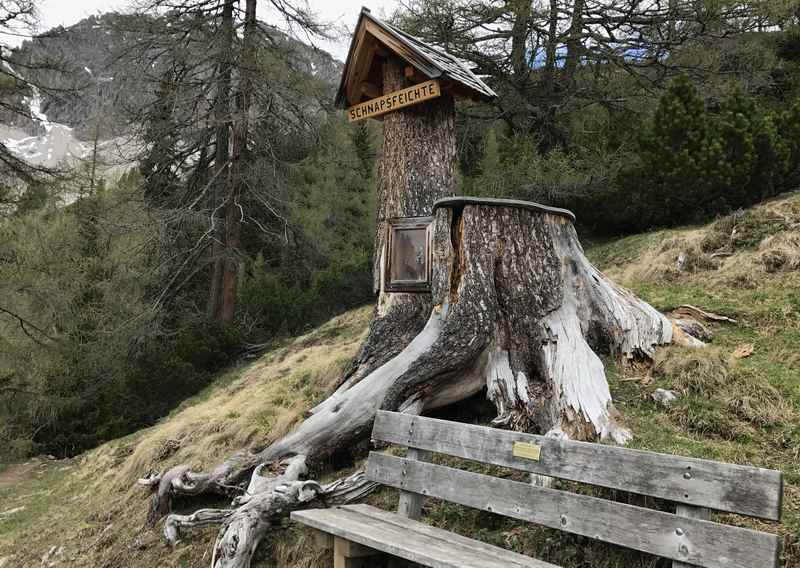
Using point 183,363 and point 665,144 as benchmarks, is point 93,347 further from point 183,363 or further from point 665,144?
point 665,144

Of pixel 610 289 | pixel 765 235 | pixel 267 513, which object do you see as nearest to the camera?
pixel 267 513

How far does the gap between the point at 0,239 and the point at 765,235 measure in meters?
15.5

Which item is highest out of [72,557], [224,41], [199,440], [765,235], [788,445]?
[224,41]

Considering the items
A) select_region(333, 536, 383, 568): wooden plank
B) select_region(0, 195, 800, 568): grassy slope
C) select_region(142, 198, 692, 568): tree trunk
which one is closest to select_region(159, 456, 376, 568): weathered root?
select_region(142, 198, 692, 568): tree trunk

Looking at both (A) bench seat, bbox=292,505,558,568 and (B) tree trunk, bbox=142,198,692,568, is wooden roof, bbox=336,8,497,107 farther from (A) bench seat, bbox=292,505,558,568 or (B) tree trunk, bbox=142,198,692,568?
(A) bench seat, bbox=292,505,558,568

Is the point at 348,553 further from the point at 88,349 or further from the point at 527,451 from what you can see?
the point at 88,349

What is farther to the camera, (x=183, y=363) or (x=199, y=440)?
(x=183, y=363)

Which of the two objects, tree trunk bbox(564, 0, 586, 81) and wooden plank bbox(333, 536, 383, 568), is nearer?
wooden plank bbox(333, 536, 383, 568)

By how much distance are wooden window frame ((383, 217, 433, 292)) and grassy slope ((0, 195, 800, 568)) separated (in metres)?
1.51

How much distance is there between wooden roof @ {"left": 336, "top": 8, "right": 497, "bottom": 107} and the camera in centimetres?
605

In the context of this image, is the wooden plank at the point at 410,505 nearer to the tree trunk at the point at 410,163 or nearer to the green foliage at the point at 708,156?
the tree trunk at the point at 410,163

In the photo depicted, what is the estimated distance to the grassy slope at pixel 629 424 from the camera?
13.1ft

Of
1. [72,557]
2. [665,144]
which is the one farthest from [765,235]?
[72,557]

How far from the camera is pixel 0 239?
15.1 m
